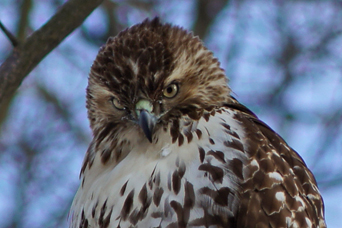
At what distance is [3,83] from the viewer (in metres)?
3.46

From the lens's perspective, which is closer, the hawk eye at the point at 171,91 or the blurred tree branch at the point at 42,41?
the blurred tree branch at the point at 42,41

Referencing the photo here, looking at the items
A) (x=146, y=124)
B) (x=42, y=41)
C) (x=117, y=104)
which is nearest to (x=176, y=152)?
(x=146, y=124)

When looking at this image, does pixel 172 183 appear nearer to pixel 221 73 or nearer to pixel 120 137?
pixel 120 137

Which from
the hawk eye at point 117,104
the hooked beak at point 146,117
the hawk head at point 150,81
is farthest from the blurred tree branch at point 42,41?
the hooked beak at point 146,117

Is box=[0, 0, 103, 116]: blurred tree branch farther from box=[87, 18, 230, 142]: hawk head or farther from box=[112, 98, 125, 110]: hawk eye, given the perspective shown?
box=[112, 98, 125, 110]: hawk eye

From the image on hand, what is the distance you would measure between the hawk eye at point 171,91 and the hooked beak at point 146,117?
0.53ft

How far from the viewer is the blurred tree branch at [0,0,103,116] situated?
11.6 ft

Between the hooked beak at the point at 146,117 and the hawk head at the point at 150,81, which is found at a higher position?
the hawk head at the point at 150,81

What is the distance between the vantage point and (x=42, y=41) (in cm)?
366

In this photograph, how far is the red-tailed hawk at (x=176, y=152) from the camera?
353cm

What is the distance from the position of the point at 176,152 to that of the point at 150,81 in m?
0.47

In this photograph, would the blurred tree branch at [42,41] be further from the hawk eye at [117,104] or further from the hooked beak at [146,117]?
the hooked beak at [146,117]

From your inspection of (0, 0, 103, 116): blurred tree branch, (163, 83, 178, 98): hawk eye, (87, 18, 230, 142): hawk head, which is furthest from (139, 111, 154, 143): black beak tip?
(0, 0, 103, 116): blurred tree branch

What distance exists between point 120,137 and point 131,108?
9.4 inches
